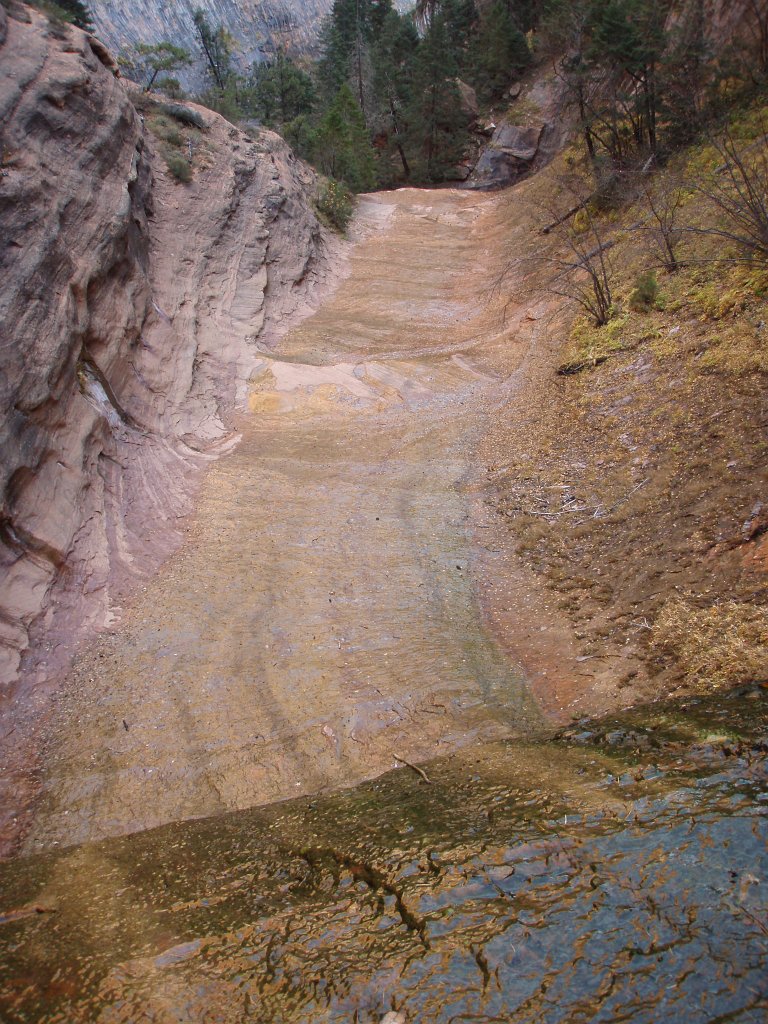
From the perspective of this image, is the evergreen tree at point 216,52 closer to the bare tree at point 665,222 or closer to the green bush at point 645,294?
the bare tree at point 665,222

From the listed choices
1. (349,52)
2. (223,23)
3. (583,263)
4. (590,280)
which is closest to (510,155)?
(349,52)

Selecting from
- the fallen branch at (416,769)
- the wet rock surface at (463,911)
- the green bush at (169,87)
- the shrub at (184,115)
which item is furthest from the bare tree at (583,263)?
the green bush at (169,87)

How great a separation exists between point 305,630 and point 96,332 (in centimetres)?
690

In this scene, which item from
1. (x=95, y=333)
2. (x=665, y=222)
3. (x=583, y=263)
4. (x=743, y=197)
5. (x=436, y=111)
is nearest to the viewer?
(x=743, y=197)

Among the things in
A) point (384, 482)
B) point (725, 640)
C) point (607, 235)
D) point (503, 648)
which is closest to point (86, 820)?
point (503, 648)

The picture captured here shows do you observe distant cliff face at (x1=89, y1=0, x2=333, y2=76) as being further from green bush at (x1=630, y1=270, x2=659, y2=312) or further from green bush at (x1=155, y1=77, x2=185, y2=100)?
green bush at (x1=630, y1=270, x2=659, y2=312)

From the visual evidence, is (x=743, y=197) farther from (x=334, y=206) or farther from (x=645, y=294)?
(x=334, y=206)

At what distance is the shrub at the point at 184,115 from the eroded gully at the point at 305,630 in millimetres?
9669

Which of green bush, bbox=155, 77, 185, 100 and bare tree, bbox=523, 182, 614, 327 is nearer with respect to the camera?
bare tree, bbox=523, 182, 614, 327

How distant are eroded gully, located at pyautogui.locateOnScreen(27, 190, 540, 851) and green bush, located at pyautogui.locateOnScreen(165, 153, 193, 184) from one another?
6.36 meters

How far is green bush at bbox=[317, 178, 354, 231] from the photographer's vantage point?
25656 millimetres

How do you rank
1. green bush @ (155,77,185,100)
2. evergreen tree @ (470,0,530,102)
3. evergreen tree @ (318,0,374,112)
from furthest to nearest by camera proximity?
1. evergreen tree @ (318,0,374,112)
2. evergreen tree @ (470,0,530,102)
3. green bush @ (155,77,185,100)

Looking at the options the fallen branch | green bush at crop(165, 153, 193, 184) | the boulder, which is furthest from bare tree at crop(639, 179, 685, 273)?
the boulder

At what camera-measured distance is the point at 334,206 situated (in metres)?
25.7
